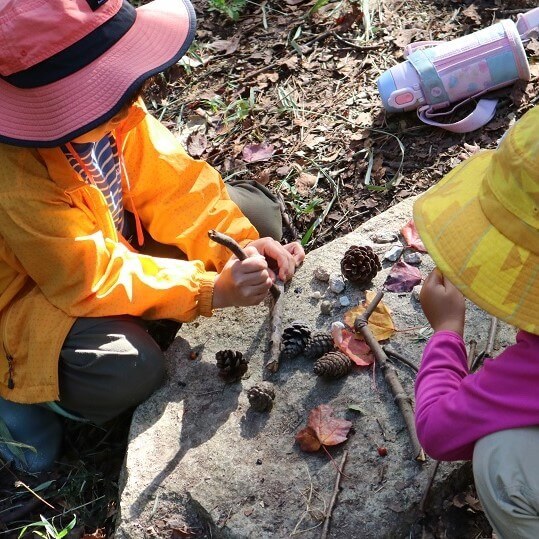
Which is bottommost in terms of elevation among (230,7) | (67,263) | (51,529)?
(51,529)

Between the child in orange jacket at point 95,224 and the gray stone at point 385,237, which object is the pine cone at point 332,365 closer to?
the child in orange jacket at point 95,224

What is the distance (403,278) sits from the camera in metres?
2.81

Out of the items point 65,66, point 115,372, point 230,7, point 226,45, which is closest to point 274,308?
point 115,372

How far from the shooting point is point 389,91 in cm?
364

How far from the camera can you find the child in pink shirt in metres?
1.66

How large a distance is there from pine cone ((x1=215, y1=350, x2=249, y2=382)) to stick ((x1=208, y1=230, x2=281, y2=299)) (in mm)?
302

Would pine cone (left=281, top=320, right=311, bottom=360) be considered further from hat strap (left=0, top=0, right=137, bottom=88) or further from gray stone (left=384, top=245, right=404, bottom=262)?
hat strap (left=0, top=0, right=137, bottom=88)

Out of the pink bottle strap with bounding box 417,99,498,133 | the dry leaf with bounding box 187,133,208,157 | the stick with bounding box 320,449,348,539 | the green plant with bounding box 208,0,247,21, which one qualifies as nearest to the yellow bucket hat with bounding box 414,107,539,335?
the stick with bounding box 320,449,348,539

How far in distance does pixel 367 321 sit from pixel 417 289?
24cm

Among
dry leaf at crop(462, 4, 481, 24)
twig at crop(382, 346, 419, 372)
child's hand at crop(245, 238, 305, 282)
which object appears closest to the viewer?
twig at crop(382, 346, 419, 372)

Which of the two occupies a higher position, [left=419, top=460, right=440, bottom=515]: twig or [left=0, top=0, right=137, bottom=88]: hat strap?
[left=0, top=0, right=137, bottom=88]: hat strap

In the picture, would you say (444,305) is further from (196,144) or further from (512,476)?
(196,144)

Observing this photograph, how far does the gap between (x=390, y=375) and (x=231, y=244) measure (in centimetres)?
66

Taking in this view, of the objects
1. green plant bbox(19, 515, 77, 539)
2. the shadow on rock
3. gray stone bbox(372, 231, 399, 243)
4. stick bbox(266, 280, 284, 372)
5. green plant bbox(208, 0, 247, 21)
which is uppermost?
green plant bbox(208, 0, 247, 21)
